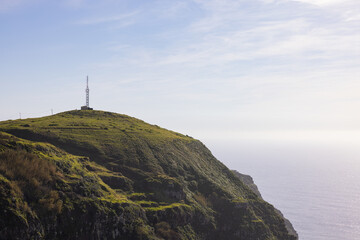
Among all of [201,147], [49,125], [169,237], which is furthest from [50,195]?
[201,147]

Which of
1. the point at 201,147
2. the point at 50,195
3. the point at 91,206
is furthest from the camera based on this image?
the point at 201,147

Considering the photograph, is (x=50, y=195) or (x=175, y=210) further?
(x=175, y=210)

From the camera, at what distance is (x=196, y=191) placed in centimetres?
10781

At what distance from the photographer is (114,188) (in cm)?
8775

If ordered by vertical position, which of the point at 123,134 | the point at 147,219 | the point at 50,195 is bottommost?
the point at 147,219

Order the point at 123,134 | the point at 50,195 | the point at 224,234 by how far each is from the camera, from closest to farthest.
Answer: the point at 50,195 → the point at 224,234 → the point at 123,134

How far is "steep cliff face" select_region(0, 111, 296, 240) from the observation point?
2479 inches

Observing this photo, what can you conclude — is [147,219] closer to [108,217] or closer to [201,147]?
[108,217]

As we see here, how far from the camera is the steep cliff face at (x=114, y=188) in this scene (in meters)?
63.0

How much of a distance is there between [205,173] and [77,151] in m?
48.1

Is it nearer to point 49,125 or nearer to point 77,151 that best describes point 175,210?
point 77,151

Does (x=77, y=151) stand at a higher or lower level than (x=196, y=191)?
higher

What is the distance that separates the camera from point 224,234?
3804 inches

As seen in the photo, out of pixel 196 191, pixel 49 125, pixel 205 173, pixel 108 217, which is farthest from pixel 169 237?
pixel 49 125
